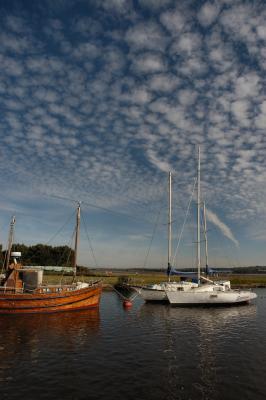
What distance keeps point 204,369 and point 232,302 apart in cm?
3162

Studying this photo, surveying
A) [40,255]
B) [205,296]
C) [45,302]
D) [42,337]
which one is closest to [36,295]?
[45,302]

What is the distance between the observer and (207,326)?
3238 centimetres

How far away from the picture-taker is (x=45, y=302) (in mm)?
38125

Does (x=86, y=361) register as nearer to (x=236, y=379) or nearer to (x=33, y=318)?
(x=236, y=379)

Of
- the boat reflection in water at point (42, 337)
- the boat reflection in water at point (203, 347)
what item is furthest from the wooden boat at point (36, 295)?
the boat reflection in water at point (203, 347)

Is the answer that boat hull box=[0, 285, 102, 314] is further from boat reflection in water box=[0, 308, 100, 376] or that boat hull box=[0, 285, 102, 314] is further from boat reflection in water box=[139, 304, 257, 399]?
boat reflection in water box=[139, 304, 257, 399]

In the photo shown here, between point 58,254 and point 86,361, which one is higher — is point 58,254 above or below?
above

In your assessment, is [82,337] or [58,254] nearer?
[82,337]

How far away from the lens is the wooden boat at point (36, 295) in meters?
37.1

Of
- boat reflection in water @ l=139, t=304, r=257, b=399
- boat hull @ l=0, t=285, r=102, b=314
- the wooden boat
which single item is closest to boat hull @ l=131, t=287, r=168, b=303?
boat reflection in water @ l=139, t=304, r=257, b=399

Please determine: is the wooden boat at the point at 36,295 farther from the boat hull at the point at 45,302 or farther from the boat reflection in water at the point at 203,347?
the boat reflection in water at the point at 203,347

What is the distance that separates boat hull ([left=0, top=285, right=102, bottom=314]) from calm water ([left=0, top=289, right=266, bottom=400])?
1.47m

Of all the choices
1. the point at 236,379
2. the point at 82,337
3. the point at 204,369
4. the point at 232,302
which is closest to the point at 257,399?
the point at 236,379

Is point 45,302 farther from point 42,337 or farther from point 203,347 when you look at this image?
point 203,347
